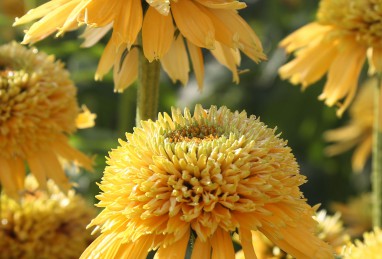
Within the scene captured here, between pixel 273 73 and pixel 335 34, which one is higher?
pixel 335 34

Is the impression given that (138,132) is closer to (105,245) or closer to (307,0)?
(105,245)

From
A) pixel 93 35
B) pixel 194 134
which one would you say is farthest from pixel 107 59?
pixel 194 134

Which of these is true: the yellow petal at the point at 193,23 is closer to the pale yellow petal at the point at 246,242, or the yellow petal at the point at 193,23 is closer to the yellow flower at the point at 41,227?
the pale yellow petal at the point at 246,242

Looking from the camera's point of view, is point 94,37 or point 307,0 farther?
point 307,0

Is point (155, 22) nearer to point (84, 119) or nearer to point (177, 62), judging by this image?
point (177, 62)

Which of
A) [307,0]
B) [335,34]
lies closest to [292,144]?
[307,0]

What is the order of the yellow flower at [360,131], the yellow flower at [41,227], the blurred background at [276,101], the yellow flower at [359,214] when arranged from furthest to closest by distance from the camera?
the blurred background at [276,101] < the yellow flower at [360,131] < the yellow flower at [359,214] < the yellow flower at [41,227]

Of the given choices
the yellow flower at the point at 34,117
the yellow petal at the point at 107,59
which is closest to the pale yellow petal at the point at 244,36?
the yellow petal at the point at 107,59
